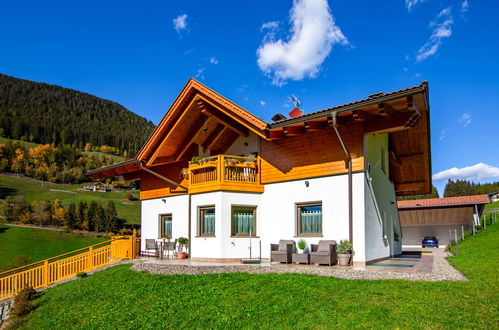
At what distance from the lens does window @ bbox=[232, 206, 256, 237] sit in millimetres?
14320

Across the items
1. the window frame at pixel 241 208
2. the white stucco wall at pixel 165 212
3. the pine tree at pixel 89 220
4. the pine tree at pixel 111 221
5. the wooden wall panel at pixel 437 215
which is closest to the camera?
the window frame at pixel 241 208

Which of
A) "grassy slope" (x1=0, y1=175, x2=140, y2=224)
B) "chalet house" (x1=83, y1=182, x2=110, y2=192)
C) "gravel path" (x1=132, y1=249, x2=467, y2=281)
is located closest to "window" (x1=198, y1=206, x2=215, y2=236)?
"gravel path" (x1=132, y1=249, x2=467, y2=281)

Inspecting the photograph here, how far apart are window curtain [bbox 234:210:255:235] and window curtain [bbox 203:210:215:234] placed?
2.90ft

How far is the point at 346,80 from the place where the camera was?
58.4 feet

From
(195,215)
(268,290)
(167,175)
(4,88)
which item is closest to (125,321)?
(268,290)

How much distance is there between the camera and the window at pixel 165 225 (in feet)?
58.1

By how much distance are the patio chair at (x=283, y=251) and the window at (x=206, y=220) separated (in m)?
2.61

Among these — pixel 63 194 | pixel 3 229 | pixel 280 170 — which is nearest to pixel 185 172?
pixel 280 170

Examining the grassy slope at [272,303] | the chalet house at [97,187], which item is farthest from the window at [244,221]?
the chalet house at [97,187]

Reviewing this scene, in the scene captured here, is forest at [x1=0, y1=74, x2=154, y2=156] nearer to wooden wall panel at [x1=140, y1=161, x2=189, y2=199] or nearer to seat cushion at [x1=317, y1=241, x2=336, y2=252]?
wooden wall panel at [x1=140, y1=161, x2=189, y2=199]

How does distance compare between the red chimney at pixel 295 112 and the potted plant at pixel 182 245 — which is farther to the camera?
the red chimney at pixel 295 112

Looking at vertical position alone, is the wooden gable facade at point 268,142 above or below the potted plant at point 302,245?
above

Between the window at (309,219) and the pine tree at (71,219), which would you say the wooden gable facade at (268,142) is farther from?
the pine tree at (71,219)

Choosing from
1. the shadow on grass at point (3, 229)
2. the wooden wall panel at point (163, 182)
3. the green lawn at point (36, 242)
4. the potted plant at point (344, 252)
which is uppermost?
the wooden wall panel at point (163, 182)
